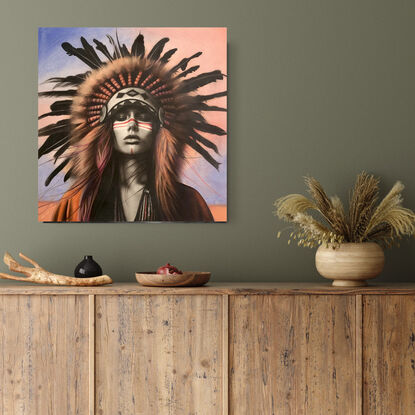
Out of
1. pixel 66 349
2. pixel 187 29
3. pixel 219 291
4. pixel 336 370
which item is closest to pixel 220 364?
pixel 219 291

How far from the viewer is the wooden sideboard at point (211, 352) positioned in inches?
99.0

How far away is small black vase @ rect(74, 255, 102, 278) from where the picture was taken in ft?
8.92

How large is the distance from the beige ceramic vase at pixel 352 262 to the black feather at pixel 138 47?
1.39 m

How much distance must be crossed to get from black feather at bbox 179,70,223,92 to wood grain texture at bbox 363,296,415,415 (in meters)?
1.36

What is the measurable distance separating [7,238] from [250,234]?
1277mm

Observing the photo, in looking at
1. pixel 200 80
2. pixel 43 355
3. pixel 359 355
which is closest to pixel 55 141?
pixel 200 80

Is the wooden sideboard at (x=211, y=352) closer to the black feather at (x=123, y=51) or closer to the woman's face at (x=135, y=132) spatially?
the woman's face at (x=135, y=132)

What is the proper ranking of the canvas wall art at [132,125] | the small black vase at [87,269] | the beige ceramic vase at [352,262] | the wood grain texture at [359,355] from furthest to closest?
1. the canvas wall art at [132,125]
2. the small black vase at [87,269]
3. the beige ceramic vase at [352,262]
4. the wood grain texture at [359,355]

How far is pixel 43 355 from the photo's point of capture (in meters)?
2.53

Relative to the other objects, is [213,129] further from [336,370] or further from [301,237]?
[336,370]

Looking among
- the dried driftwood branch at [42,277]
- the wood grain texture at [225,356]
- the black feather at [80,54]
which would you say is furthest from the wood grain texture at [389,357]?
the black feather at [80,54]

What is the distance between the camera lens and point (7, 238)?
296 cm

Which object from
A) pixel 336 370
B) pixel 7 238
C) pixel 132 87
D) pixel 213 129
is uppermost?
pixel 132 87

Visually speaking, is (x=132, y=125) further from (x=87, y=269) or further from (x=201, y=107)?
(x=87, y=269)
